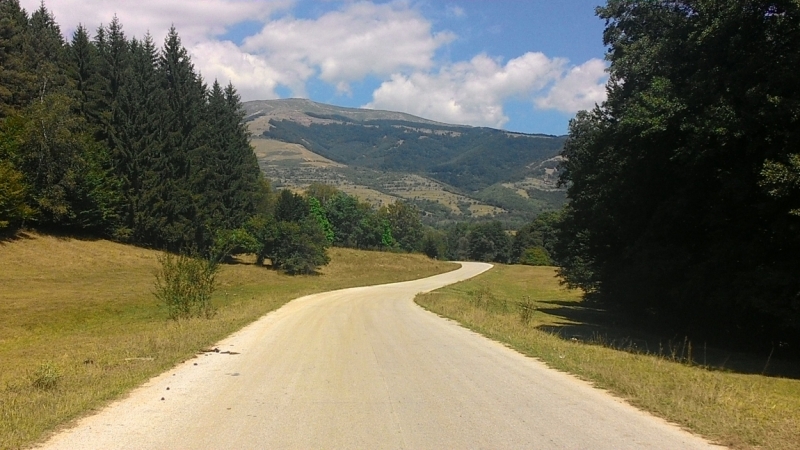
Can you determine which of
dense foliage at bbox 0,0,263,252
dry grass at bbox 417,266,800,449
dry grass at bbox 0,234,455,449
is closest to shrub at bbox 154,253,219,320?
dry grass at bbox 0,234,455,449

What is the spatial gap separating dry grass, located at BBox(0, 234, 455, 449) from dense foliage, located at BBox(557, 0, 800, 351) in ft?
51.0

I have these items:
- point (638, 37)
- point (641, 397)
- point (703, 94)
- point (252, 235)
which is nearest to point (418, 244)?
point (252, 235)

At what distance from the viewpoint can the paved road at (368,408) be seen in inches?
265

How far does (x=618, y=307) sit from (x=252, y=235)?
141ft

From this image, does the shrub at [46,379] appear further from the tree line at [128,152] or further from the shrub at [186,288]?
the tree line at [128,152]

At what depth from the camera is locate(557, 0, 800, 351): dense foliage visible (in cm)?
1677

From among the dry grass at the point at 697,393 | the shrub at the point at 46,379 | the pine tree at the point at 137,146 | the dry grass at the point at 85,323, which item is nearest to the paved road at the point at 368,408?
the dry grass at the point at 697,393

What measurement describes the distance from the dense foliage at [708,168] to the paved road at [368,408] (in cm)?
913

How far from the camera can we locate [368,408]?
8.41 m

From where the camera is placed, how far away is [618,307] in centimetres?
3922

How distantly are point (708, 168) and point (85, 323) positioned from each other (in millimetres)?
28420

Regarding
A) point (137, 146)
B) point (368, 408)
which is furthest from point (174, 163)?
point (368, 408)

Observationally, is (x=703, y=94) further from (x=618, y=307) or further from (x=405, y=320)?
(x=618, y=307)

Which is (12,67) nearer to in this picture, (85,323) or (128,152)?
(128,152)
